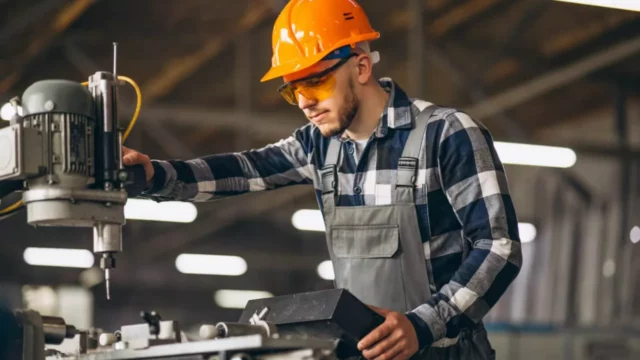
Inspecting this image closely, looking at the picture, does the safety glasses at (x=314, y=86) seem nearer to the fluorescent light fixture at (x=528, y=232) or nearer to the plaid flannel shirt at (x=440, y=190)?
the plaid flannel shirt at (x=440, y=190)

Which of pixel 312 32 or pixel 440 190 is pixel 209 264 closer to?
pixel 312 32

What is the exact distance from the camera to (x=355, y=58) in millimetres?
3119

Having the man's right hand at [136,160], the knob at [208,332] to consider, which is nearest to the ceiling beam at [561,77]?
the man's right hand at [136,160]

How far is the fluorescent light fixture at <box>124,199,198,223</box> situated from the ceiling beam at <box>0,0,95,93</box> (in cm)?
223

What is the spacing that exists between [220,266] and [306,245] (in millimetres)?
1462

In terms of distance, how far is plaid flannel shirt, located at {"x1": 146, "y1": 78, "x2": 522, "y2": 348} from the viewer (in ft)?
9.02

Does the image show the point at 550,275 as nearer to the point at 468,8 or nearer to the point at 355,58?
the point at 468,8

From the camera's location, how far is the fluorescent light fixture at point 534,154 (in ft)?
31.9

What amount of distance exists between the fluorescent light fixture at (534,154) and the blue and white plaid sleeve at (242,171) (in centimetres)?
640

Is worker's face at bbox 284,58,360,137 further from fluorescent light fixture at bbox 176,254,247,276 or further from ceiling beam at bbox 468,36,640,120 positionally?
fluorescent light fixture at bbox 176,254,247,276

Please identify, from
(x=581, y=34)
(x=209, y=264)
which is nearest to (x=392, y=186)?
(x=581, y=34)

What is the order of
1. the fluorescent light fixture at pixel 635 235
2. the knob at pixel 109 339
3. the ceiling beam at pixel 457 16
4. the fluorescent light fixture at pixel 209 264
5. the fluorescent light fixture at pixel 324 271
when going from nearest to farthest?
the knob at pixel 109 339
the ceiling beam at pixel 457 16
the fluorescent light fixture at pixel 635 235
the fluorescent light fixture at pixel 209 264
the fluorescent light fixture at pixel 324 271

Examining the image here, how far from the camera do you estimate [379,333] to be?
8.16 ft

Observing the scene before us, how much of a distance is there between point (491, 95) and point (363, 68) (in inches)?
342
